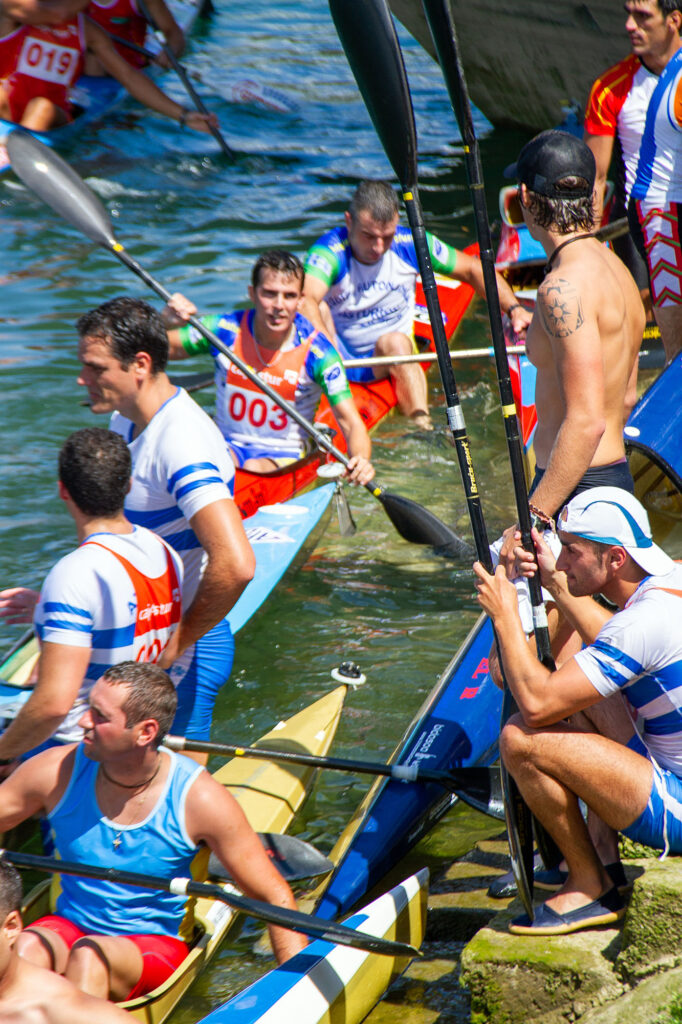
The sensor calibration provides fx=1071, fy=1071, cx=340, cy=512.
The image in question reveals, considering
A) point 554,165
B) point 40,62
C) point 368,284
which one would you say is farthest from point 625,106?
point 40,62

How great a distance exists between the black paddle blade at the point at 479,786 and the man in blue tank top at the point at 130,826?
0.88 metres

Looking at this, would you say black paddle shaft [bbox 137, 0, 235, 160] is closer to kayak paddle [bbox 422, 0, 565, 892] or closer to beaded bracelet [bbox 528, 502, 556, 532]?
kayak paddle [bbox 422, 0, 565, 892]

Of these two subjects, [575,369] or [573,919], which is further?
[575,369]

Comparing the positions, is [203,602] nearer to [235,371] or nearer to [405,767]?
[405,767]

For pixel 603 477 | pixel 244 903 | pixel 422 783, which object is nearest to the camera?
pixel 244 903

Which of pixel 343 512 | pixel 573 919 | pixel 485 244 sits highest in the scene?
pixel 485 244

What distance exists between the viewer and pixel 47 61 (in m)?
10.7

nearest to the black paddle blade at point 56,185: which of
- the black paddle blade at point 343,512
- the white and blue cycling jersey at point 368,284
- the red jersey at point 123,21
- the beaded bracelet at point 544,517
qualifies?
the white and blue cycling jersey at point 368,284

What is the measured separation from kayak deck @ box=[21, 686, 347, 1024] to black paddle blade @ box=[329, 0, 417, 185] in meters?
2.07

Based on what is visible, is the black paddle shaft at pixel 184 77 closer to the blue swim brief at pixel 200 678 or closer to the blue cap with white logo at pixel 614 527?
the blue swim brief at pixel 200 678

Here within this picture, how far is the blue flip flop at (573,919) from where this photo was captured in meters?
2.77

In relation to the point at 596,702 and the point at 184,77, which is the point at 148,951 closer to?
the point at 596,702

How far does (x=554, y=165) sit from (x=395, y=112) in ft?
1.57

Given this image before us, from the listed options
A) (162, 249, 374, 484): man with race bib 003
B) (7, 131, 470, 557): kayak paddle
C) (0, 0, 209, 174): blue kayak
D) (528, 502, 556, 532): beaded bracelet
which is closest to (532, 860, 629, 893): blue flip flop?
(528, 502, 556, 532): beaded bracelet
